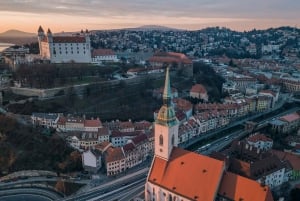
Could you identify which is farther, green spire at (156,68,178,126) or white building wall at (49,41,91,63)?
white building wall at (49,41,91,63)

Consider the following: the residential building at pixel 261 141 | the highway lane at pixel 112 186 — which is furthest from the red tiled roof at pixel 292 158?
the highway lane at pixel 112 186

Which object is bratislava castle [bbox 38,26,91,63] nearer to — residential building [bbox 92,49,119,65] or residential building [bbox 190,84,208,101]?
residential building [bbox 92,49,119,65]

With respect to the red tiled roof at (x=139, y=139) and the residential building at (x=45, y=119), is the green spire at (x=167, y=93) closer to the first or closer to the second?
the red tiled roof at (x=139, y=139)

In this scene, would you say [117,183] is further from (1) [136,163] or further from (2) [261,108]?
(2) [261,108]

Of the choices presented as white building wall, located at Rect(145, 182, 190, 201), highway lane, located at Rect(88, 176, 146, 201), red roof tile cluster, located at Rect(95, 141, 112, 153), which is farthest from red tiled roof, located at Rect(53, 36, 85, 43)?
white building wall, located at Rect(145, 182, 190, 201)

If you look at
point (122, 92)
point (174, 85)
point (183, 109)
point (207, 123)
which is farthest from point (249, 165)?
point (174, 85)

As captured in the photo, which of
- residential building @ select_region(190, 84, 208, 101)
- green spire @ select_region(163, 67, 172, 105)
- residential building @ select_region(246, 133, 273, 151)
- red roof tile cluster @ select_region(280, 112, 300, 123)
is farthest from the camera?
residential building @ select_region(190, 84, 208, 101)
